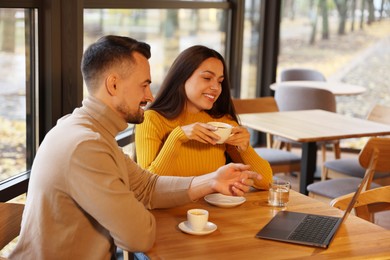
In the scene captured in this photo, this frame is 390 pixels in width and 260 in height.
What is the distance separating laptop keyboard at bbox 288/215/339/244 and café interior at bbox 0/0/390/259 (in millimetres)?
42

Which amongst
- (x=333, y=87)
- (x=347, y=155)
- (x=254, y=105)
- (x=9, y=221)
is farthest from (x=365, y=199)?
(x=347, y=155)

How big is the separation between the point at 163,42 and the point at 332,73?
9.15ft

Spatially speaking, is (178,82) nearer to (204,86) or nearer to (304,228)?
(204,86)

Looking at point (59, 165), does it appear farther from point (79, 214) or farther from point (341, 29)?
point (341, 29)

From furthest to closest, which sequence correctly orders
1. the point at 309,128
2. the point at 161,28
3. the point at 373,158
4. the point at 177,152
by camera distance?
the point at 161,28 < the point at 309,128 < the point at 373,158 < the point at 177,152

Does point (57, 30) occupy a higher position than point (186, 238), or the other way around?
point (57, 30)

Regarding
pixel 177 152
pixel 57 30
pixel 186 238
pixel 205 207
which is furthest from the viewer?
pixel 57 30

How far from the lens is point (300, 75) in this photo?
664 cm

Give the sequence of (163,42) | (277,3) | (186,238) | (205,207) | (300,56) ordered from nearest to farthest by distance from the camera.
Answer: (186,238) < (205,207) < (163,42) < (277,3) < (300,56)

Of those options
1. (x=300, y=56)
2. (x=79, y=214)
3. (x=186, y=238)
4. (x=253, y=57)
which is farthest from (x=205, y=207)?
(x=300, y=56)

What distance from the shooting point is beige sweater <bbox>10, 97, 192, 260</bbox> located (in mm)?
1862

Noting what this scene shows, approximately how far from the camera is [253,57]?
6.62 m

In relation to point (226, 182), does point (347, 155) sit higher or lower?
lower

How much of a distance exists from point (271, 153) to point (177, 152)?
206cm
